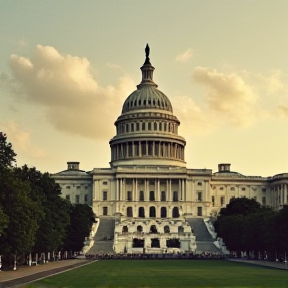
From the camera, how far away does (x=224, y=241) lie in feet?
436

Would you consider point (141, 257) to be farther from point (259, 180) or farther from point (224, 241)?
point (259, 180)

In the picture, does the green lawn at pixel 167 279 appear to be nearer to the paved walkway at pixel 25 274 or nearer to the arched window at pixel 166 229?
the paved walkway at pixel 25 274

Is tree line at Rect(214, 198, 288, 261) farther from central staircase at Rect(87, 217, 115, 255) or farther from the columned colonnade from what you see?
the columned colonnade

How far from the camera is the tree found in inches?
2655

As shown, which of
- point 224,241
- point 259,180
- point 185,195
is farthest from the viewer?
point 259,180

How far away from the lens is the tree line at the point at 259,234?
94312mm

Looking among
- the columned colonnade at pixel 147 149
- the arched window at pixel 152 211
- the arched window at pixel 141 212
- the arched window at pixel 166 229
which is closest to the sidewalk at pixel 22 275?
the arched window at pixel 166 229

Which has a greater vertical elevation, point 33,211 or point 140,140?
point 140,140

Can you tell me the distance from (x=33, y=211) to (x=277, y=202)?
126 m

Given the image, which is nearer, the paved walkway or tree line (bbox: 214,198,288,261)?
the paved walkway

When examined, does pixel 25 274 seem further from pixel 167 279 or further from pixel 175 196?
pixel 175 196

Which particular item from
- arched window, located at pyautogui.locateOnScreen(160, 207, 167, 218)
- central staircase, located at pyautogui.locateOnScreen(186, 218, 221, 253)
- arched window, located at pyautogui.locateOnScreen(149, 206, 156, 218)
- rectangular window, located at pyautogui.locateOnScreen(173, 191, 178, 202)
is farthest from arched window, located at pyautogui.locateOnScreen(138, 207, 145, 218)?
central staircase, located at pyautogui.locateOnScreen(186, 218, 221, 253)

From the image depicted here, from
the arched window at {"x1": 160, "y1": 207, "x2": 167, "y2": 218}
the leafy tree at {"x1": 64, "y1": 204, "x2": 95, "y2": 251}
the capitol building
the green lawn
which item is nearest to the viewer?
the green lawn

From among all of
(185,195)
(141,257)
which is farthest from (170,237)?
(185,195)
